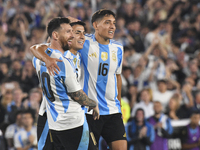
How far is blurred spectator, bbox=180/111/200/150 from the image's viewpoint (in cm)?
732

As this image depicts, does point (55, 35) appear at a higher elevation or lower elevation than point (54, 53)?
higher

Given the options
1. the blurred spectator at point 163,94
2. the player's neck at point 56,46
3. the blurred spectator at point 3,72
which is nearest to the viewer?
the player's neck at point 56,46

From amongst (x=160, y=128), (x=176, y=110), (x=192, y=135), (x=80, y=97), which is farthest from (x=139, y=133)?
(x=80, y=97)

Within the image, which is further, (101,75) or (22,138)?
(22,138)

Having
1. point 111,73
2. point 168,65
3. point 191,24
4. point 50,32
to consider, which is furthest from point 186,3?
point 50,32

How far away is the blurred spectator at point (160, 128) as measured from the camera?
706cm

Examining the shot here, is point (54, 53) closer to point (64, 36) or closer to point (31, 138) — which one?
point (64, 36)

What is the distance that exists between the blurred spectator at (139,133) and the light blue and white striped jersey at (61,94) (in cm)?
343

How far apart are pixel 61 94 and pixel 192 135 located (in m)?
4.92

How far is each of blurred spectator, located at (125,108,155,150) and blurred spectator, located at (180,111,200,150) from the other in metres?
1.05

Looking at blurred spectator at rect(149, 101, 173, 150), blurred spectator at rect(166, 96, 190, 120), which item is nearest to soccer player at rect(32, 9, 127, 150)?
blurred spectator at rect(149, 101, 173, 150)

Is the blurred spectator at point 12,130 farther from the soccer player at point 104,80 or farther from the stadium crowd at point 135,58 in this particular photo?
the soccer player at point 104,80

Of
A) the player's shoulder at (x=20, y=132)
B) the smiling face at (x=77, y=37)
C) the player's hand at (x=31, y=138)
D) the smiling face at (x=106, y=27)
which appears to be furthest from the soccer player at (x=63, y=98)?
the player's shoulder at (x=20, y=132)

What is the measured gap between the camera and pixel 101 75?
4.19 m
